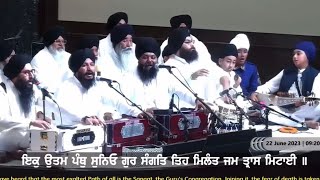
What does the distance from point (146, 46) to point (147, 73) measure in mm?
147

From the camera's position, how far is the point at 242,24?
315 cm

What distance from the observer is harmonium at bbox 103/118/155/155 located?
112 inches

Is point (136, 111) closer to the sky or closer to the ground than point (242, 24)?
closer to the ground

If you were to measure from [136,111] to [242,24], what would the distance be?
781 mm

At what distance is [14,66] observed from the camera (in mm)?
2844

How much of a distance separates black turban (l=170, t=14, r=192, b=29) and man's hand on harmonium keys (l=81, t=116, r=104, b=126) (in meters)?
0.67

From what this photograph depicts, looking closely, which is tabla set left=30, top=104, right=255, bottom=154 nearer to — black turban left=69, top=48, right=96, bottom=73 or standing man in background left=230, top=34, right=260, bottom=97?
standing man in background left=230, top=34, right=260, bottom=97

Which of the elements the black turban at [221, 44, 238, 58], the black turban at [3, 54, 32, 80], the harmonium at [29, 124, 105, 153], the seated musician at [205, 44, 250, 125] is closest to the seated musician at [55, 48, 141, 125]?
the harmonium at [29, 124, 105, 153]

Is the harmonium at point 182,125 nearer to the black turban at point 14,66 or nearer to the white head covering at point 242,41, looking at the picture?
the white head covering at point 242,41

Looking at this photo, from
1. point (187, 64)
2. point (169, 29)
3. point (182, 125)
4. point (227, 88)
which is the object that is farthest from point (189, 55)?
point (182, 125)

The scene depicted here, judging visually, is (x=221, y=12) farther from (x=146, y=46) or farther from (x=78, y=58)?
(x=78, y=58)

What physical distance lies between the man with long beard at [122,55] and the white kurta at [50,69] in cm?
24

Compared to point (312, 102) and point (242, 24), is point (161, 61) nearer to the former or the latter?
point (242, 24)

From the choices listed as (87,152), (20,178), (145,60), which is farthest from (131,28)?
(20,178)
